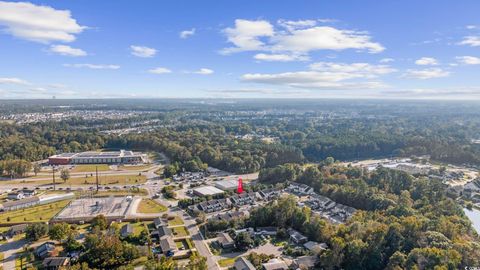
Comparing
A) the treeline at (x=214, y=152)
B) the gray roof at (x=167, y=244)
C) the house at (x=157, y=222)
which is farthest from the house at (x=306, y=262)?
the treeline at (x=214, y=152)

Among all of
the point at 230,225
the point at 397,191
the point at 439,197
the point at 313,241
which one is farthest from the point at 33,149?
the point at 439,197

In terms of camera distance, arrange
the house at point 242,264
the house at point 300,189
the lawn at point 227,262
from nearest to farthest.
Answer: the house at point 242,264, the lawn at point 227,262, the house at point 300,189

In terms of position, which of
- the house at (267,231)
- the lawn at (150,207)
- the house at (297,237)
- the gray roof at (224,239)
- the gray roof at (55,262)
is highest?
the gray roof at (55,262)

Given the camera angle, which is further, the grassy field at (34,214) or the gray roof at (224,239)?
A: the grassy field at (34,214)

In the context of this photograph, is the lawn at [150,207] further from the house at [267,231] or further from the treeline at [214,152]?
the treeline at [214,152]

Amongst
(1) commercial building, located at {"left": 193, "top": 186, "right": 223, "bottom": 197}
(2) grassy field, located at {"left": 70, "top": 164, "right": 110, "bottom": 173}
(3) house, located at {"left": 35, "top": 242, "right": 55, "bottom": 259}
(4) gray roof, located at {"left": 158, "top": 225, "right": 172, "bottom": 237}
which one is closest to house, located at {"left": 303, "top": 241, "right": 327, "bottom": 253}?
(4) gray roof, located at {"left": 158, "top": 225, "right": 172, "bottom": 237}

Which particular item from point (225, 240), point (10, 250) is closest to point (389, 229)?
point (225, 240)

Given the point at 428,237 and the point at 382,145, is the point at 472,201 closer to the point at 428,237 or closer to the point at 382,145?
the point at 428,237
